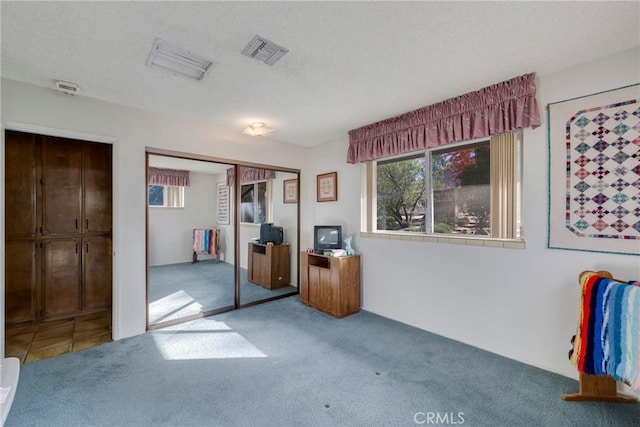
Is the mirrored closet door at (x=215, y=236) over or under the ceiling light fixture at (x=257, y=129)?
under

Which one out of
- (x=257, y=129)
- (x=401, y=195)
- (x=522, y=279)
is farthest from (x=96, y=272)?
(x=522, y=279)

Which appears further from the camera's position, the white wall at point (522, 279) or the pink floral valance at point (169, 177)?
the pink floral valance at point (169, 177)

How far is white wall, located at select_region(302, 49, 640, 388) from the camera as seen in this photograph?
6.45ft

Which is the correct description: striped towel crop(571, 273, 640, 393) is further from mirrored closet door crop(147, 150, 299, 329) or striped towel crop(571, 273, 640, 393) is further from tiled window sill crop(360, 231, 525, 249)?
mirrored closet door crop(147, 150, 299, 329)

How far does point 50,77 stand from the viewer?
2148 millimetres

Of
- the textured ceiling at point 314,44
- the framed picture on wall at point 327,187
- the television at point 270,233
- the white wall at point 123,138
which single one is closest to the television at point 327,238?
the framed picture on wall at point 327,187

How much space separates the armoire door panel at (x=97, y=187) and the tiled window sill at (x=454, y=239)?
3271mm

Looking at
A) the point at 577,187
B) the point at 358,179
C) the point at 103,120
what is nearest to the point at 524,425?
the point at 577,187

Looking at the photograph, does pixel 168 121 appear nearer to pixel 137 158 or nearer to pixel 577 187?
pixel 137 158

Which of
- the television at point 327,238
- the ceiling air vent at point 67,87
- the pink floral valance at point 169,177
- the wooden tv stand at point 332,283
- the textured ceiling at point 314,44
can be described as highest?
the textured ceiling at point 314,44

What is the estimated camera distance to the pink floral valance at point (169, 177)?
3.15m

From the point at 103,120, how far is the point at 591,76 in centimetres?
407

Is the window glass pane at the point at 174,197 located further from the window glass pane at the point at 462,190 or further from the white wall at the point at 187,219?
the window glass pane at the point at 462,190

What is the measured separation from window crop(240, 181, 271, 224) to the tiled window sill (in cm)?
162
